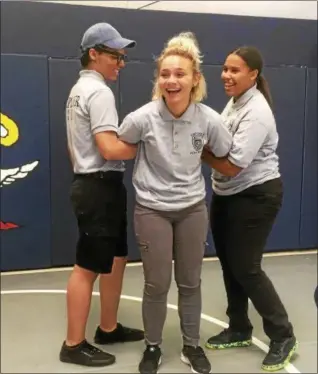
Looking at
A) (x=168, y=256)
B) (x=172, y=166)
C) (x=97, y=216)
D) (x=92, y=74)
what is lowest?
(x=168, y=256)

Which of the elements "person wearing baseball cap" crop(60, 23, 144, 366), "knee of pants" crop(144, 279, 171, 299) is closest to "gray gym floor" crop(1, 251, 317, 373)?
"person wearing baseball cap" crop(60, 23, 144, 366)

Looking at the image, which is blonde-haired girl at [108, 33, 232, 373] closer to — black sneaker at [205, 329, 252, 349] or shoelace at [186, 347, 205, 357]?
shoelace at [186, 347, 205, 357]

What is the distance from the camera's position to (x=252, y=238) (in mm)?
2695

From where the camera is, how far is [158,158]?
246 centimetres

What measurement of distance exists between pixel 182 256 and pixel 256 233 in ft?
1.32

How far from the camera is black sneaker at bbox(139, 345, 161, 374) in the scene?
266cm

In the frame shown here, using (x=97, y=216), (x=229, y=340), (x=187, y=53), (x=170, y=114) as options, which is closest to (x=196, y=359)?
(x=229, y=340)

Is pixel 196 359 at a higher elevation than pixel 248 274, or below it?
below

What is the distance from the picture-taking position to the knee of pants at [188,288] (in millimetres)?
2633

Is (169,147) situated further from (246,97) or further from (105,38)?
(105,38)

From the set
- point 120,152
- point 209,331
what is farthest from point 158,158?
point 209,331

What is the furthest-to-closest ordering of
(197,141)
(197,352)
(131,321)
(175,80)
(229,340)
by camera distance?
(131,321) → (229,340) → (197,352) → (197,141) → (175,80)

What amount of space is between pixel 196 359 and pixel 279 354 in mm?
431

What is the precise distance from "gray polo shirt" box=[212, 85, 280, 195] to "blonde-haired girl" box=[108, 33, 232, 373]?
75 mm
